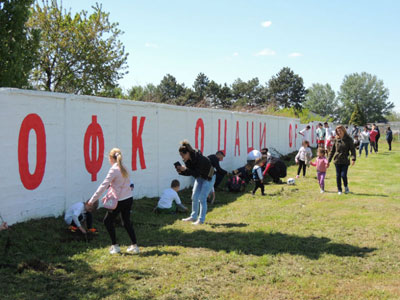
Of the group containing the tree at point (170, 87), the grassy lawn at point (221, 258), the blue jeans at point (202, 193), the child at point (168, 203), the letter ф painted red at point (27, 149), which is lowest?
the grassy lawn at point (221, 258)

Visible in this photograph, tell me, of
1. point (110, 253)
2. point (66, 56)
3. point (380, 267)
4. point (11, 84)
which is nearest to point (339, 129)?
point (380, 267)

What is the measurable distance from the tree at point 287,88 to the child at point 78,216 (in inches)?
3382

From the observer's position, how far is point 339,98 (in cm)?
11544

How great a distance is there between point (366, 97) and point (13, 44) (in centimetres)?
10968

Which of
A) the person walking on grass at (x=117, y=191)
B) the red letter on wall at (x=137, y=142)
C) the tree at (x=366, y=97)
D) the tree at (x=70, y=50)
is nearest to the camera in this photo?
the person walking on grass at (x=117, y=191)

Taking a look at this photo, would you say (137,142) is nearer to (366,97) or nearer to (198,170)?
(198,170)

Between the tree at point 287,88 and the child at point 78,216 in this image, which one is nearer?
the child at point 78,216

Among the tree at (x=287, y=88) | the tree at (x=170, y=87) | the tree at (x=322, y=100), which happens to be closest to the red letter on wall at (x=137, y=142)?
the tree at (x=170, y=87)

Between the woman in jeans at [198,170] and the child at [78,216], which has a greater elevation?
the woman in jeans at [198,170]

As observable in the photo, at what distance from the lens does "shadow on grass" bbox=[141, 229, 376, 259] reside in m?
6.28

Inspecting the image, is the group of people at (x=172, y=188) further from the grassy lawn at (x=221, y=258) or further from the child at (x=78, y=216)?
the grassy lawn at (x=221, y=258)

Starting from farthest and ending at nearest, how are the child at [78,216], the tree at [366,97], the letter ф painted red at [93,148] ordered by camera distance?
the tree at [366,97] → the letter ф painted red at [93,148] → the child at [78,216]

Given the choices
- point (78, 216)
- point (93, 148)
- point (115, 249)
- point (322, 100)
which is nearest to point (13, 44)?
point (93, 148)

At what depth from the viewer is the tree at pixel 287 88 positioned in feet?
298
